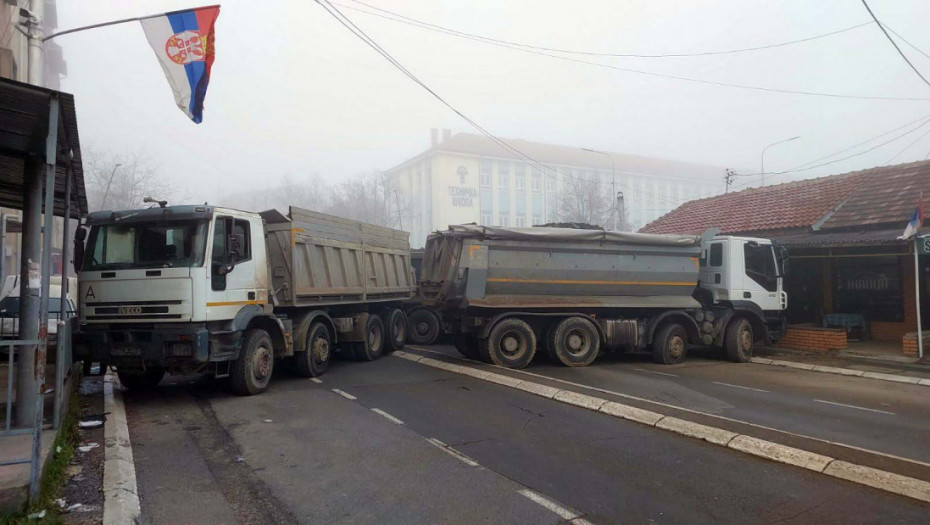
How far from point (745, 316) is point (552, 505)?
10.4m

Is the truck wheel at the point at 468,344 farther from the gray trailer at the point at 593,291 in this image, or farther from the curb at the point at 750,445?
the curb at the point at 750,445

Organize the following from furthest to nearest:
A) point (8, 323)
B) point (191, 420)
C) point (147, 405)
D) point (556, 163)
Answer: point (556, 163)
point (8, 323)
point (147, 405)
point (191, 420)

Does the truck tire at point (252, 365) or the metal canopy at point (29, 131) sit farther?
the truck tire at point (252, 365)

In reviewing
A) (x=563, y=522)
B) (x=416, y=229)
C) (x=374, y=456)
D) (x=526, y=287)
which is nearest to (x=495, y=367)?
(x=526, y=287)

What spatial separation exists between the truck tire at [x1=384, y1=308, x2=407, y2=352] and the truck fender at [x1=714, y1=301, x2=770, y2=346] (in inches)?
294

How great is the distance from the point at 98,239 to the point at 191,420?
305cm

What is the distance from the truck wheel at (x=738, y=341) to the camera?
12.8m

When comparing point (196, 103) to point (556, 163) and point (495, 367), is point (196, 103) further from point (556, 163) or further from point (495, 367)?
point (556, 163)

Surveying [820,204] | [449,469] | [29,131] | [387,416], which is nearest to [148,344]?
[29,131]

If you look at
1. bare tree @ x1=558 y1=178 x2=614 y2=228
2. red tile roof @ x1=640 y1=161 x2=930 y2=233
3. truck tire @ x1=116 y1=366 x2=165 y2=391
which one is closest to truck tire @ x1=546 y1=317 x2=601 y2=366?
truck tire @ x1=116 y1=366 x2=165 y2=391

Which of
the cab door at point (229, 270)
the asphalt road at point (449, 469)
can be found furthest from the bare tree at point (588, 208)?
the asphalt road at point (449, 469)

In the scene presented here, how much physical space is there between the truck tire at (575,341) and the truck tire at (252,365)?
5521 mm

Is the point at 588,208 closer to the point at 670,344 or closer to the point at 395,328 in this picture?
the point at 395,328

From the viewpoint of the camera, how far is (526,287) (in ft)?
36.7
